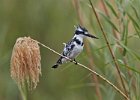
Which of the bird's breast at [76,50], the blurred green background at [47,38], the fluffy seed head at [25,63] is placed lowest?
the fluffy seed head at [25,63]

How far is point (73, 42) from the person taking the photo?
2105 millimetres

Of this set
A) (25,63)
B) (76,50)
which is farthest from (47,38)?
(25,63)

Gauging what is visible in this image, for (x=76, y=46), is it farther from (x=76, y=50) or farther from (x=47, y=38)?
(x=47, y=38)

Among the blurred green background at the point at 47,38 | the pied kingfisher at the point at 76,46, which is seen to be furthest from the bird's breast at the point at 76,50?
the blurred green background at the point at 47,38

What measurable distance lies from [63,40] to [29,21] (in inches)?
13.0

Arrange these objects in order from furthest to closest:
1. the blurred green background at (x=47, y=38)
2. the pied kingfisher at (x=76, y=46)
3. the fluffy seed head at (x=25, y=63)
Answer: the blurred green background at (x=47, y=38) → the pied kingfisher at (x=76, y=46) → the fluffy seed head at (x=25, y=63)

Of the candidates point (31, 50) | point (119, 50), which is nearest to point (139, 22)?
point (119, 50)

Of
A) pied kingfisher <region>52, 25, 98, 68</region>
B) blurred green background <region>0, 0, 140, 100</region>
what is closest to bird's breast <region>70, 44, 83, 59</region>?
pied kingfisher <region>52, 25, 98, 68</region>

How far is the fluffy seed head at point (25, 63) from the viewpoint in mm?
1736

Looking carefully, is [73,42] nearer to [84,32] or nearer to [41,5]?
[84,32]

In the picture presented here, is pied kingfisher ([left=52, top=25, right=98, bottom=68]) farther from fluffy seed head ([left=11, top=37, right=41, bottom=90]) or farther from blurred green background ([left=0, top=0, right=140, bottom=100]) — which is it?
blurred green background ([left=0, top=0, right=140, bottom=100])

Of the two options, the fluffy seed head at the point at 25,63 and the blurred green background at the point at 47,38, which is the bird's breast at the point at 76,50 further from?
the blurred green background at the point at 47,38

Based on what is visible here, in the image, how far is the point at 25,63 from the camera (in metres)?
1.75

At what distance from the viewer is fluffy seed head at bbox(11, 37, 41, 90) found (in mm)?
1736
